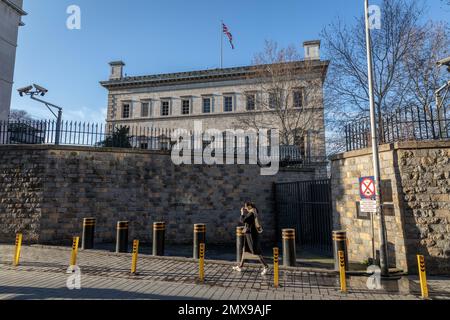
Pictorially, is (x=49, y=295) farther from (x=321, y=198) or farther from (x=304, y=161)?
(x=304, y=161)

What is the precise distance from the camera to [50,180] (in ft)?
41.4

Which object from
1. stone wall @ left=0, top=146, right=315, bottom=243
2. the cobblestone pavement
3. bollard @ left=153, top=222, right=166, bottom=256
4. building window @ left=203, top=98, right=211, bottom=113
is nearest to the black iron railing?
the cobblestone pavement

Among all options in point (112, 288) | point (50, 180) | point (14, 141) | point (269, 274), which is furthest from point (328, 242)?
point (14, 141)

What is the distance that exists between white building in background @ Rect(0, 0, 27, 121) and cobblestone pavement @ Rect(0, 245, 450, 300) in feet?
80.1

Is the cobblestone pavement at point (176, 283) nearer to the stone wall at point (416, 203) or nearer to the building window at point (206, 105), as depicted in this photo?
the stone wall at point (416, 203)

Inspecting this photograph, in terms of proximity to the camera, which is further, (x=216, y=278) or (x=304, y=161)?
Answer: (x=304, y=161)

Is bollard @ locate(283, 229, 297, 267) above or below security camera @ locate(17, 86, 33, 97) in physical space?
below

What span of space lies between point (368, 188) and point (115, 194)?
1059 centimetres

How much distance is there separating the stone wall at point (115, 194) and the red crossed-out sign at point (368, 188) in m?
7.36

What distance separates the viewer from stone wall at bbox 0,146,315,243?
40.7 feet

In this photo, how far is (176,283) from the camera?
6793 mm

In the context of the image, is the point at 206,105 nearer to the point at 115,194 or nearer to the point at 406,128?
the point at 115,194

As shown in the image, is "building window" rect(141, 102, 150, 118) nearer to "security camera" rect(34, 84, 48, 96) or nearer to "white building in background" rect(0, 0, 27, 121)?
"white building in background" rect(0, 0, 27, 121)

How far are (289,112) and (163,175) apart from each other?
51.4 ft
